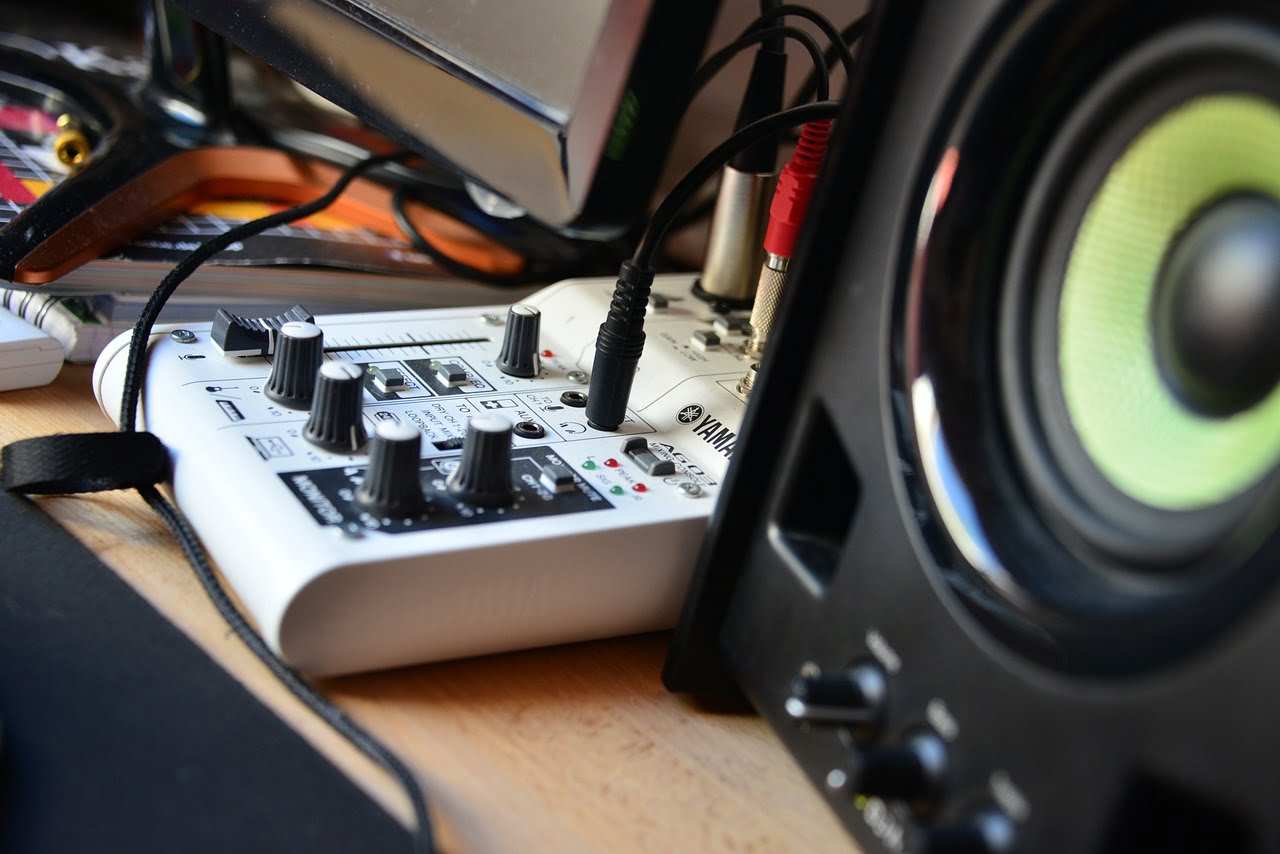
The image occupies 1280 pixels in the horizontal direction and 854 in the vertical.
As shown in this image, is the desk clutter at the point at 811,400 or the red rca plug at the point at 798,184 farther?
the red rca plug at the point at 798,184

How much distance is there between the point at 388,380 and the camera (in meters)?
0.62

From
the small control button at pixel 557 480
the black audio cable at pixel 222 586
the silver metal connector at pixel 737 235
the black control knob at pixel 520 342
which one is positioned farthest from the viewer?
the silver metal connector at pixel 737 235

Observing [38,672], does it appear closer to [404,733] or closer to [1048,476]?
[404,733]

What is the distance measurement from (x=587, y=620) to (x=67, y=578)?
0.23 metres

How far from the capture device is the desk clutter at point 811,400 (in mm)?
342

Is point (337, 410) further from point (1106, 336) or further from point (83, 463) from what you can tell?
point (1106, 336)

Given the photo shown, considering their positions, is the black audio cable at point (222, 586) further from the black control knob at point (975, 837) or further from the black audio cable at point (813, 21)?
the black audio cable at point (813, 21)

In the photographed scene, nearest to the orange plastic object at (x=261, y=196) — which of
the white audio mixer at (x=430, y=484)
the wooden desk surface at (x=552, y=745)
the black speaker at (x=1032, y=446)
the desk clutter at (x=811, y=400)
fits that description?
the desk clutter at (x=811, y=400)

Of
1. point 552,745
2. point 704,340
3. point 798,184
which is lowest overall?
point 552,745

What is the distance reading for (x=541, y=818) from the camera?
1.49ft

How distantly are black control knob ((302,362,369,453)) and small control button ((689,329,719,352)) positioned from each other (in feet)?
0.71

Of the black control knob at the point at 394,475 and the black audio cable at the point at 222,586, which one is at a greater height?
the black control knob at the point at 394,475

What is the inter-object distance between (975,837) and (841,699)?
69 mm

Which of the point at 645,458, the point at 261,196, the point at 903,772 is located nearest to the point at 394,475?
the point at 645,458
